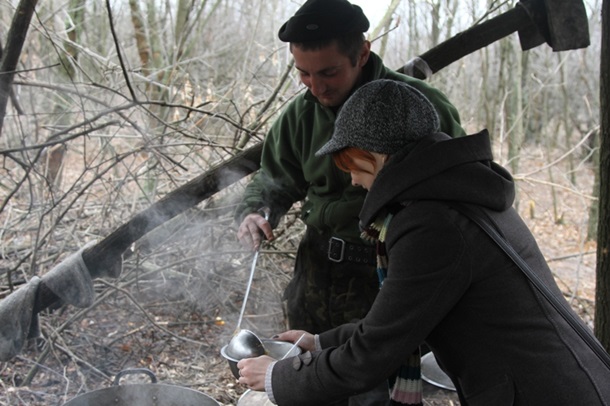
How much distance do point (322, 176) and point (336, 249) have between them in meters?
0.32

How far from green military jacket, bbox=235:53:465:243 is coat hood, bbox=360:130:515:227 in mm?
815

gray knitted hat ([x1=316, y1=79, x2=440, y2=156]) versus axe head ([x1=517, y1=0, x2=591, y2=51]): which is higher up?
axe head ([x1=517, y1=0, x2=591, y2=51])

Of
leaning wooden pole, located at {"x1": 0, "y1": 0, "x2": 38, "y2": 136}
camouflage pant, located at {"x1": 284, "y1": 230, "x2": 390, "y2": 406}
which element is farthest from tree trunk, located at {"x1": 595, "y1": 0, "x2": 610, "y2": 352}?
leaning wooden pole, located at {"x1": 0, "y1": 0, "x2": 38, "y2": 136}

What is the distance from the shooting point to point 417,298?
163 centimetres

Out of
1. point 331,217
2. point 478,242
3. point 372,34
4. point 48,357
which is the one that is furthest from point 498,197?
point 372,34

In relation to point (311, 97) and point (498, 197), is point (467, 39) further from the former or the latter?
point (498, 197)

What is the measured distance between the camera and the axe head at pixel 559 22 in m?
3.03

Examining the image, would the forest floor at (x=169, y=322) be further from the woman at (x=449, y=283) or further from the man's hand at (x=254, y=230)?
the woman at (x=449, y=283)

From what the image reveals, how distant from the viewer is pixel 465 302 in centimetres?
168

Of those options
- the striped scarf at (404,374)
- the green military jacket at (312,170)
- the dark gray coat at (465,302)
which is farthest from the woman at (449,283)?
the green military jacket at (312,170)

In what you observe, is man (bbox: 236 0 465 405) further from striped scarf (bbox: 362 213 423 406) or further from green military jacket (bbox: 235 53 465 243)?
striped scarf (bbox: 362 213 423 406)

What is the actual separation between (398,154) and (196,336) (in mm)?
3551

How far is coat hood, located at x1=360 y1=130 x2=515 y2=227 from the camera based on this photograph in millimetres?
1666

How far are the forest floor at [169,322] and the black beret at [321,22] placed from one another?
2067mm
